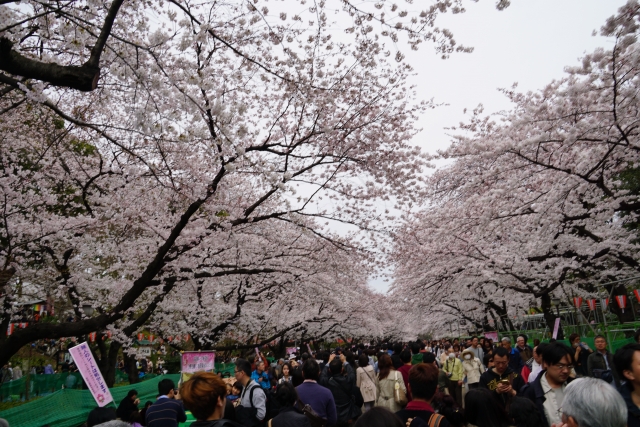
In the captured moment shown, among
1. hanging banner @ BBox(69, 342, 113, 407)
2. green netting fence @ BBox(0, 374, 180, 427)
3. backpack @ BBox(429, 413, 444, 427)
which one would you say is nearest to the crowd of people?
backpack @ BBox(429, 413, 444, 427)

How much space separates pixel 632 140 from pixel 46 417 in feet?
35.9

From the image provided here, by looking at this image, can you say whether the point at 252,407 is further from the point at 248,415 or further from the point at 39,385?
the point at 39,385

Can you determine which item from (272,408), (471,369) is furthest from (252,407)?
(471,369)

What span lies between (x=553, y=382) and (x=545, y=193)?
750cm

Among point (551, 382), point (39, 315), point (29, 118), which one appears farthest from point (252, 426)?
point (39, 315)

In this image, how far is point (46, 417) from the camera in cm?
809

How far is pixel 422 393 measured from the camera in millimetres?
3514

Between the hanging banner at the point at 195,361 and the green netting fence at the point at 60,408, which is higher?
the hanging banner at the point at 195,361

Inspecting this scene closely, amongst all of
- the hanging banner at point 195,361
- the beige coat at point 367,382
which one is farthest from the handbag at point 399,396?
the hanging banner at point 195,361

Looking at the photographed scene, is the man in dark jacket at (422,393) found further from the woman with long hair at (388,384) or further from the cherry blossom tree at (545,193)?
the cherry blossom tree at (545,193)

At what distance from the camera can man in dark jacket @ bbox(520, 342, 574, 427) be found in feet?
12.0

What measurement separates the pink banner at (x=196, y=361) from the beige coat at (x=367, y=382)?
13.5ft

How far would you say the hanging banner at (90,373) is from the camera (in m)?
7.36

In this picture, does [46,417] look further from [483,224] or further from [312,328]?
[312,328]
